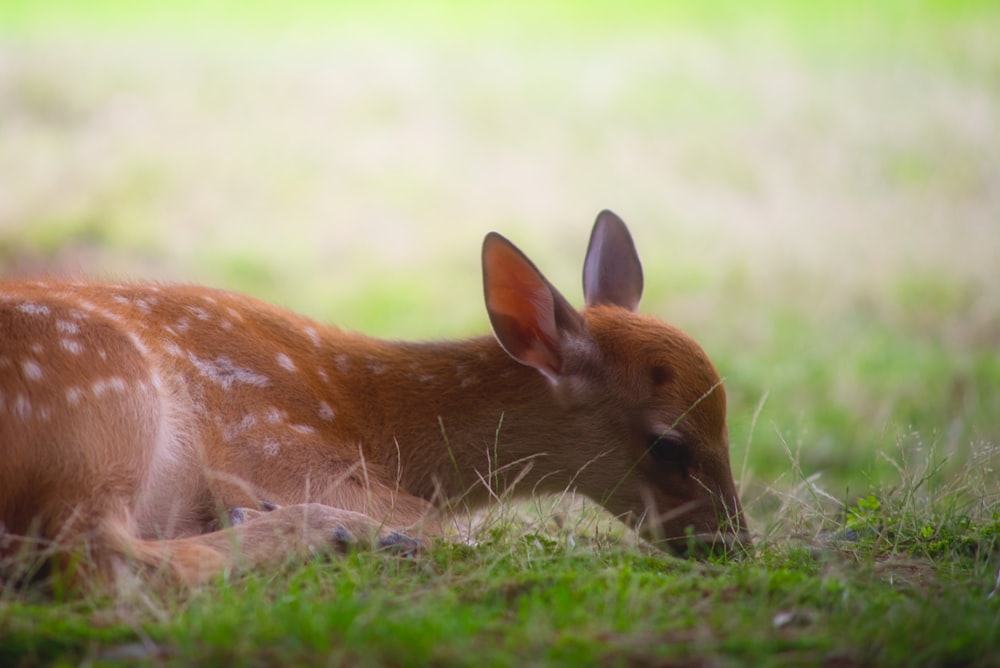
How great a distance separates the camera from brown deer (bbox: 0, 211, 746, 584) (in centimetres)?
356

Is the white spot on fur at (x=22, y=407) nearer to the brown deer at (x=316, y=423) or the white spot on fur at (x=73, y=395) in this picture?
the brown deer at (x=316, y=423)

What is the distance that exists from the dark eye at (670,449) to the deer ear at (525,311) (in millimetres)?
484

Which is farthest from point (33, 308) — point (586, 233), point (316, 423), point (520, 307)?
point (586, 233)

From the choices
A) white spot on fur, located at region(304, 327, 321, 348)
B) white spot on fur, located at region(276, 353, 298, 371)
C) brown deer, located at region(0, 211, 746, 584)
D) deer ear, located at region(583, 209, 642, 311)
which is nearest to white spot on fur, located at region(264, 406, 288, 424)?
brown deer, located at region(0, 211, 746, 584)

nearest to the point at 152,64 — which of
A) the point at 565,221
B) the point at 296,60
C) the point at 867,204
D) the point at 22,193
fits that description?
the point at 296,60

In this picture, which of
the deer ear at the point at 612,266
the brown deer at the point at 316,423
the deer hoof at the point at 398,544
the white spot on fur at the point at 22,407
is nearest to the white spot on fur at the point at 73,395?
the brown deer at the point at 316,423

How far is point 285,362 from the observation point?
446 cm

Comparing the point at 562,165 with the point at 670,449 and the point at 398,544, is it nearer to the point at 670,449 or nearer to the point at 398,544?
the point at 670,449

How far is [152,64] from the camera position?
1403 centimetres

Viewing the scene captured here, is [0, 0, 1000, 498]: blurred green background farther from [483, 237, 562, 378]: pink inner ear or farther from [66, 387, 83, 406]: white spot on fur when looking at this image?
[66, 387, 83, 406]: white spot on fur

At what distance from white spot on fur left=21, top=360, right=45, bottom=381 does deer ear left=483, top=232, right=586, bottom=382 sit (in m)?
1.66

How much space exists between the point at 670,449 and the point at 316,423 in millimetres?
1419

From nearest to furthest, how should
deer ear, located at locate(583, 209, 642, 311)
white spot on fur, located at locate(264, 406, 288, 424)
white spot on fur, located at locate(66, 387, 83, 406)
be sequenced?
white spot on fur, located at locate(66, 387, 83, 406)
white spot on fur, located at locate(264, 406, 288, 424)
deer ear, located at locate(583, 209, 642, 311)

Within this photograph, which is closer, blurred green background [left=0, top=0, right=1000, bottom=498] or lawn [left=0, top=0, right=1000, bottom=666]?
lawn [left=0, top=0, right=1000, bottom=666]
